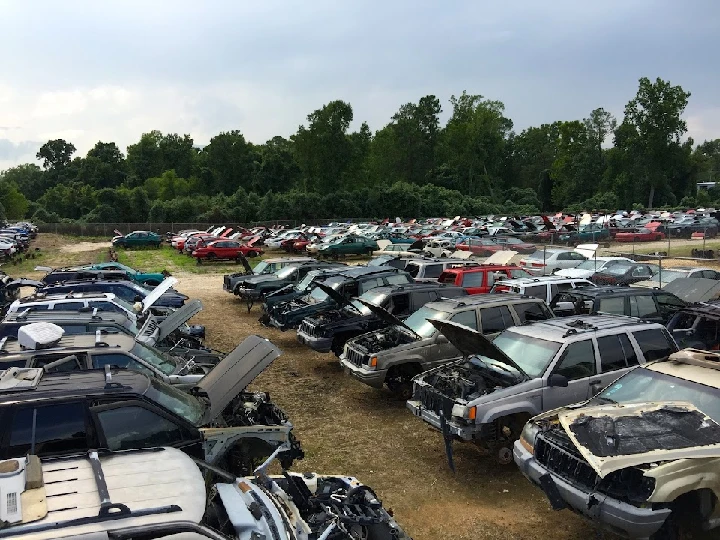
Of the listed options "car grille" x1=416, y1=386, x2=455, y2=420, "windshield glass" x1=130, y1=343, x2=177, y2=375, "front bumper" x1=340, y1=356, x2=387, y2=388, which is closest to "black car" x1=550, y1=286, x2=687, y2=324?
"front bumper" x1=340, y1=356, x2=387, y2=388

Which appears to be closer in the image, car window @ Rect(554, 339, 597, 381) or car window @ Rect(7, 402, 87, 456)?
car window @ Rect(7, 402, 87, 456)

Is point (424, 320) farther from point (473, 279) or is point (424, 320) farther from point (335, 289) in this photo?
point (473, 279)

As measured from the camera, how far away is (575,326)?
8.41 meters

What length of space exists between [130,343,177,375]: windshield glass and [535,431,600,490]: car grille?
5206 mm

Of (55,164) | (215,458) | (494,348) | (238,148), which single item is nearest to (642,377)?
(494,348)

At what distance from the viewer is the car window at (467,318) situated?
10117 mm

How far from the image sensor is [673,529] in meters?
5.38

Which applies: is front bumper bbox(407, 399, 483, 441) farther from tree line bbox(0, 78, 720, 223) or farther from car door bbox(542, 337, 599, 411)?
tree line bbox(0, 78, 720, 223)

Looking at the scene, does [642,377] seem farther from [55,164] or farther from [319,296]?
[55,164]

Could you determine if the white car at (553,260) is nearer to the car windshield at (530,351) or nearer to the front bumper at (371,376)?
the front bumper at (371,376)

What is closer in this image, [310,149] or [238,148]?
[310,149]

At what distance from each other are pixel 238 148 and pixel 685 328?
6981 cm

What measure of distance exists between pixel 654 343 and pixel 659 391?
2.08 metres

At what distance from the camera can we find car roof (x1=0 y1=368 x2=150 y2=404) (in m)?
5.59
